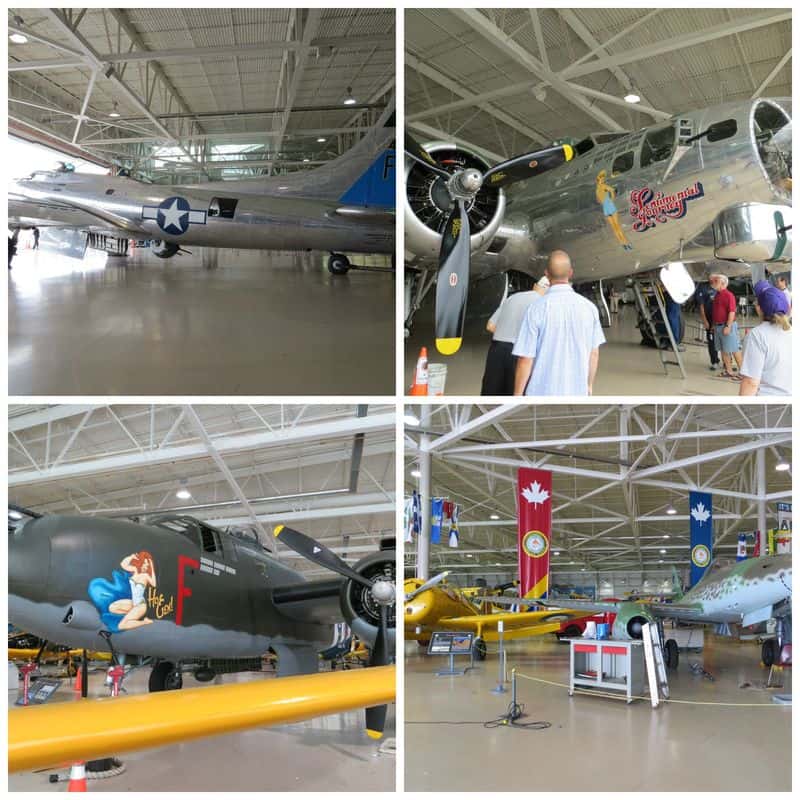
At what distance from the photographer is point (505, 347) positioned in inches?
125

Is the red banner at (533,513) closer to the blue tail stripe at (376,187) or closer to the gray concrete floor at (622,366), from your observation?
the gray concrete floor at (622,366)

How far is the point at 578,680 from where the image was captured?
5684mm

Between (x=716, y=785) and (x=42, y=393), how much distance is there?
11.3 ft

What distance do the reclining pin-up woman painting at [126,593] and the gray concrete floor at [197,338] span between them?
3.87 feet

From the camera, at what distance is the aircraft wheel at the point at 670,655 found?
7855 millimetres

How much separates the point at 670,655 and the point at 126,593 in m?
6.60

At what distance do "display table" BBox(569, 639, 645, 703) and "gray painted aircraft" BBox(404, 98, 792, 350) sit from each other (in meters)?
2.87

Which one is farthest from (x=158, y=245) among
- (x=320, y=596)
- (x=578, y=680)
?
(x=578, y=680)

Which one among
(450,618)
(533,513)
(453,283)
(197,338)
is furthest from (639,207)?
(450,618)

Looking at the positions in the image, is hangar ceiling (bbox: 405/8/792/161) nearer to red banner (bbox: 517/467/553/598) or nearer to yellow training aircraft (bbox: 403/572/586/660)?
red banner (bbox: 517/467/553/598)

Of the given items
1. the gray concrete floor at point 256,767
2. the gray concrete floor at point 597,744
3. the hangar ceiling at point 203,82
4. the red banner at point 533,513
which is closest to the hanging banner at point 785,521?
the gray concrete floor at point 597,744

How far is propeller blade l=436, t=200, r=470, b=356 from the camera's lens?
3156mm

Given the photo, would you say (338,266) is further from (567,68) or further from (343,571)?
(343,571)

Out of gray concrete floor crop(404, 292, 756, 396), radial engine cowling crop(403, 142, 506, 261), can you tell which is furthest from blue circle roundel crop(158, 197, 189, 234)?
radial engine cowling crop(403, 142, 506, 261)
